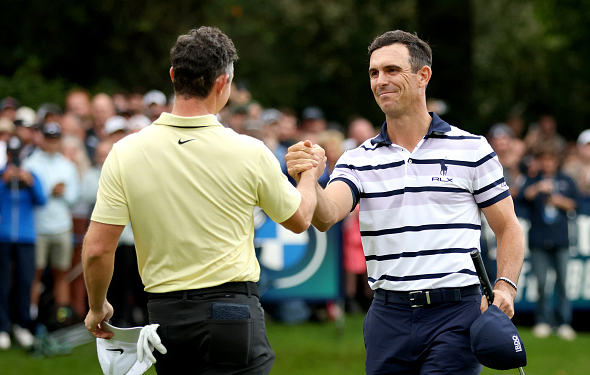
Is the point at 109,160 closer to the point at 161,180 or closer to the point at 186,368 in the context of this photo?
the point at 161,180

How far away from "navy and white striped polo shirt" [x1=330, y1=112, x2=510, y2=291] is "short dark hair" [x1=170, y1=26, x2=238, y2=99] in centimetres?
108

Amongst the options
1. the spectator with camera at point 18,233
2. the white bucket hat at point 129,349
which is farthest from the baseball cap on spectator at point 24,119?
the white bucket hat at point 129,349

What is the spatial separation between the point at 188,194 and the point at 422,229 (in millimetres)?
1313

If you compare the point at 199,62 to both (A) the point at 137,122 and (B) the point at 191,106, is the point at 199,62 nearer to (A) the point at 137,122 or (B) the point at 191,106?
(B) the point at 191,106

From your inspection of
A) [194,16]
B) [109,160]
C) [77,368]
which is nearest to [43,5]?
[194,16]

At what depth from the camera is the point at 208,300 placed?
171 inches

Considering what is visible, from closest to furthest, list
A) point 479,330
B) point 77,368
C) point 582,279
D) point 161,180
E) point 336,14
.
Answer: point 161,180 < point 479,330 < point 77,368 < point 582,279 < point 336,14

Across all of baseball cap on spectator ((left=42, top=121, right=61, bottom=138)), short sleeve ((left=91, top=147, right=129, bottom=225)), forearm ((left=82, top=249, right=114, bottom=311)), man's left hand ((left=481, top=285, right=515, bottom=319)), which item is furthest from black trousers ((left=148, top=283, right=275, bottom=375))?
baseball cap on spectator ((left=42, top=121, right=61, bottom=138))

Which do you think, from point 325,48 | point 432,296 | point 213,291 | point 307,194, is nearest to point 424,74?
point 307,194

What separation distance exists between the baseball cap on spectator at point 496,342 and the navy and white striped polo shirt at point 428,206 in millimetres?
314

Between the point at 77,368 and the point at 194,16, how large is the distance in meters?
15.8

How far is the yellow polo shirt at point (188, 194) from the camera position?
4.31 meters

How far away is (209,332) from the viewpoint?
431 cm

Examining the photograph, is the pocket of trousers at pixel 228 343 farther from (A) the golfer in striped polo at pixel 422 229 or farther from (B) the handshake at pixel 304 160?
(B) the handshake at pixel 304 160
